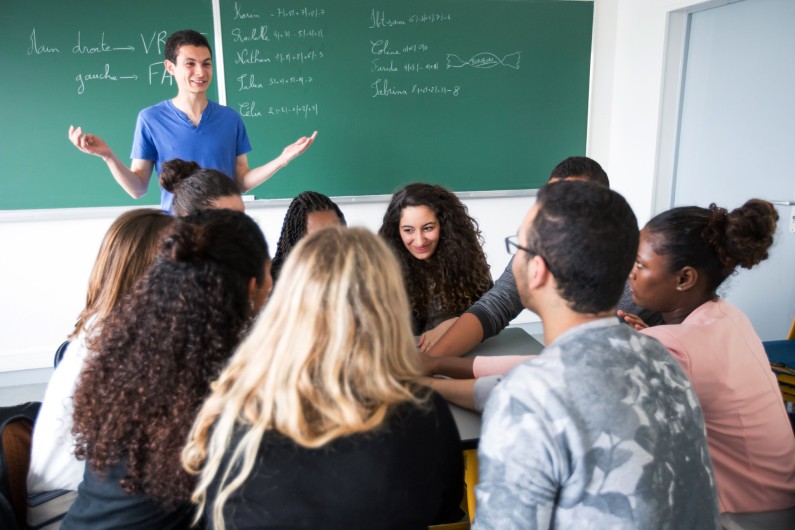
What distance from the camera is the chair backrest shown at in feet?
4.22

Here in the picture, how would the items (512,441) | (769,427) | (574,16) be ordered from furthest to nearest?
(574,16)
(769,427)
(512,441)

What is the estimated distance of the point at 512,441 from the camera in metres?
0.89

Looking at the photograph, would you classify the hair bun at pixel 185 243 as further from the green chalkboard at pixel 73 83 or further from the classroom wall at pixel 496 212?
the green chalkboard at pixel 73 83

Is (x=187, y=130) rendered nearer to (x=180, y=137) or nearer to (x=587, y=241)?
(x=180, y=137)

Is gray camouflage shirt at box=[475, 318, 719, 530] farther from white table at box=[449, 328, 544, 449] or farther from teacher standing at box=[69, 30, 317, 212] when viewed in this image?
teacher standing at box=[69, 30, 317, 212]

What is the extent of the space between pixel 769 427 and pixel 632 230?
28.3 inches

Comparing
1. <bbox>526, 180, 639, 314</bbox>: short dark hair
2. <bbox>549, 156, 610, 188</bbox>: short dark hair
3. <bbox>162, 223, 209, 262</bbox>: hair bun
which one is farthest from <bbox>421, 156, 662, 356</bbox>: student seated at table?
<bbox>162, 223, 209, 262</bbox>: hair bun

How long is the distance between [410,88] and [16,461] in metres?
3.03

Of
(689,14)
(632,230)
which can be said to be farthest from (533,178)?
(632,230)

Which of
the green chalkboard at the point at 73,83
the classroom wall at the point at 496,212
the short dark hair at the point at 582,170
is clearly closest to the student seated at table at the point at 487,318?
the short dark hair at the point at 582,170

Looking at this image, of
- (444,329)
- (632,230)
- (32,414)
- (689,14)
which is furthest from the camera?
(689,14)

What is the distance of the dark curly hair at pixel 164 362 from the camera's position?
104 cm

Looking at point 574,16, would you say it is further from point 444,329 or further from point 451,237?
point 444,329

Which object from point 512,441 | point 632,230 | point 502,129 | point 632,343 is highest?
point 502,129
